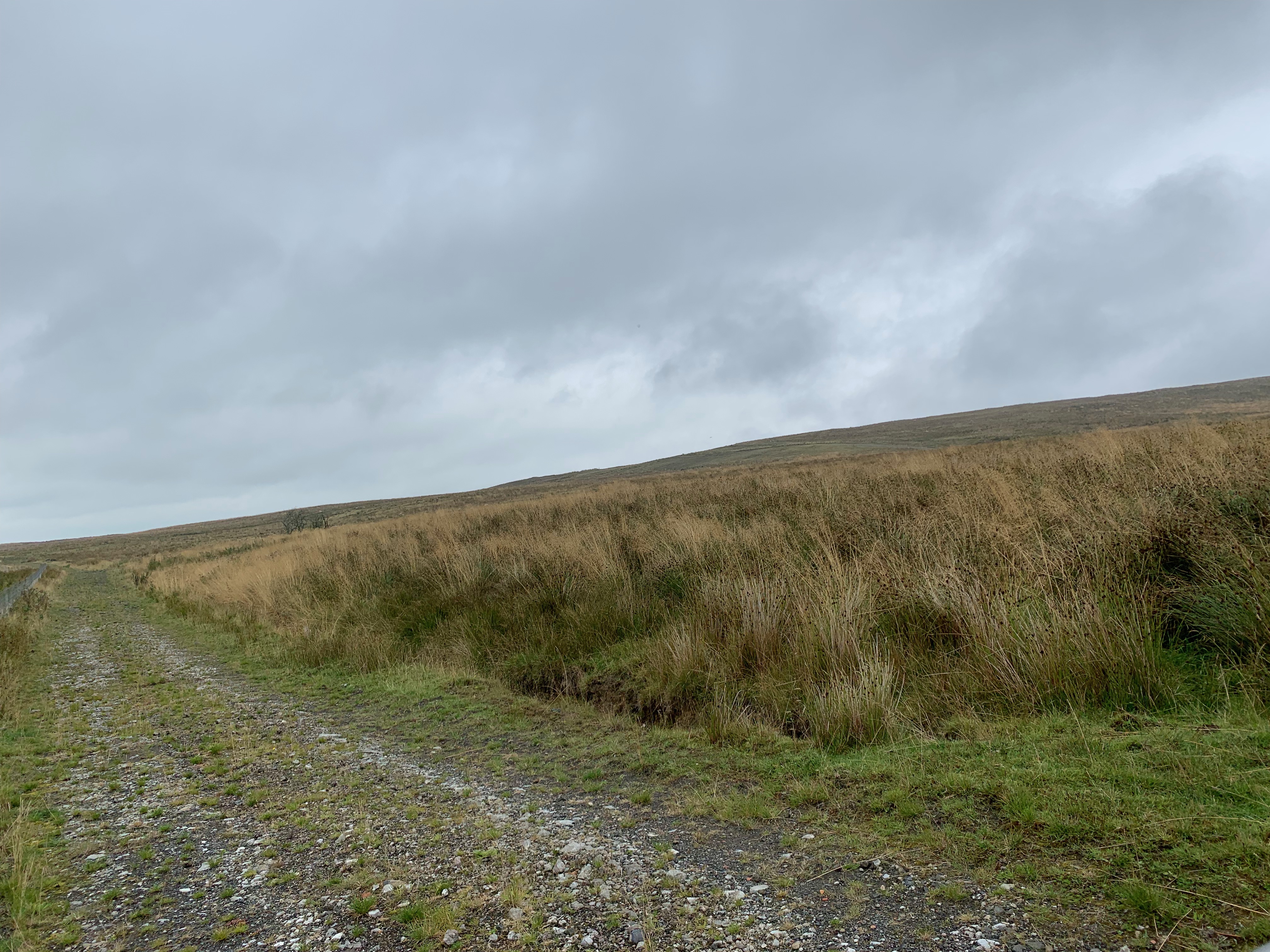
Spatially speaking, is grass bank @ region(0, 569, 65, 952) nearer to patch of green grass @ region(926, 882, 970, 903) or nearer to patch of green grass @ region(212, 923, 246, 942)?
patch of green grass @ region(212, 923, 246, 942)

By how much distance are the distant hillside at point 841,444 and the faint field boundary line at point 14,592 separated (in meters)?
11.8

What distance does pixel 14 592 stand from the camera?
20.1 metres

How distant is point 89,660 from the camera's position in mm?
10273

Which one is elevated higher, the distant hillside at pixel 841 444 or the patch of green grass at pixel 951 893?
the distant hillside at pixel 841 444

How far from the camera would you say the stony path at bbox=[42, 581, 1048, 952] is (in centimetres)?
275

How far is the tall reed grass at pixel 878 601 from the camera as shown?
462 cm

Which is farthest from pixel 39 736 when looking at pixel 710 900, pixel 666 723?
pixel 710 900

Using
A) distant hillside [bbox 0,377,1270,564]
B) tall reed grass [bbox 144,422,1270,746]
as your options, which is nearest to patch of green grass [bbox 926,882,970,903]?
tall reed grass [bbox 144,422,1270,746]

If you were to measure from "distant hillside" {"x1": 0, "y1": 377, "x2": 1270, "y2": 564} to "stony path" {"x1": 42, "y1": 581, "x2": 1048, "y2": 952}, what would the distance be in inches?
1374

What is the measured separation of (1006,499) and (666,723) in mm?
4931

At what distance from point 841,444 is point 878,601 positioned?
68.3m

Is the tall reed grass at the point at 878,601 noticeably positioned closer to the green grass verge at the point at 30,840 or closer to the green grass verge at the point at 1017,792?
the green grass verge at the point at 1017,792

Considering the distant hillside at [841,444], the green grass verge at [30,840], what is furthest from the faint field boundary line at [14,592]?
the distant hillside at [841,444]

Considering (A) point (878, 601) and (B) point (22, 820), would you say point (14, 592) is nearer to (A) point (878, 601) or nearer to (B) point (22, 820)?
(B) point (22, 820)
